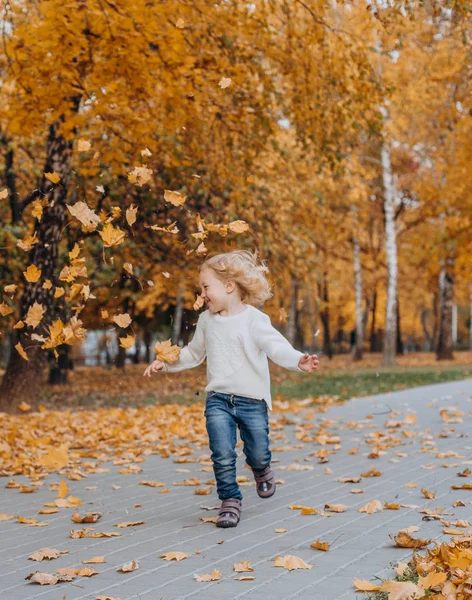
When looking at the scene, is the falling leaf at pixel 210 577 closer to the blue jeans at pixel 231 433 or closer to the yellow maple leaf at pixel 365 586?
the yellow maple leaf at pixel 365 586

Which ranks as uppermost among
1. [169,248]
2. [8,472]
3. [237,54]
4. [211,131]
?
[237,54]

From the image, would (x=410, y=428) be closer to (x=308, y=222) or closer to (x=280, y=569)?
(x=280, y=569)

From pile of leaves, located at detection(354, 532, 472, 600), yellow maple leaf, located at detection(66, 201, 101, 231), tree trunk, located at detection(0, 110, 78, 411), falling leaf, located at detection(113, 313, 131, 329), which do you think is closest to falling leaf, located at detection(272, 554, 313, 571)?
pile of leaves, located at detection(354, 532, 472, 600)

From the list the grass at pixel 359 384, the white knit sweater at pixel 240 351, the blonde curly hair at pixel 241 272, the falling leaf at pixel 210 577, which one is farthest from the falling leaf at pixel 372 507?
the grass at pixel 359 384

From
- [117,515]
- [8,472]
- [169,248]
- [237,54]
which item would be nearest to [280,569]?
[117,515]

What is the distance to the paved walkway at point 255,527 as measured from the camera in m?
3.62

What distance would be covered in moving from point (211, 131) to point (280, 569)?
28.7ft

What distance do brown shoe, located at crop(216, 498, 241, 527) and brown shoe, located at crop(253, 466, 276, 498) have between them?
1.55ft

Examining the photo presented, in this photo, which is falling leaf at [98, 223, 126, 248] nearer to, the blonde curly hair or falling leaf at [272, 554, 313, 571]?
the blonde curly hair

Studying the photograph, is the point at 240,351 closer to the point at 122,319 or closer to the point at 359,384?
the point at 122,319

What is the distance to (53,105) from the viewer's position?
9445mm

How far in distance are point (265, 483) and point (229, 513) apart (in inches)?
26.2

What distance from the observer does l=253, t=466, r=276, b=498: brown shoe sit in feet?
18.0

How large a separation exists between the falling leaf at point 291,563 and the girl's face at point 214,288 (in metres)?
1.74
